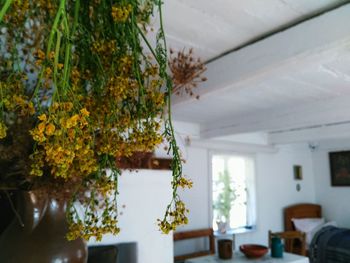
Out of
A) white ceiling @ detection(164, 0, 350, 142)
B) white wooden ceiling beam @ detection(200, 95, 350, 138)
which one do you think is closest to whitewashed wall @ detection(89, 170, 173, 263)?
white ceiling @ detection(164, 0, 350, 142)

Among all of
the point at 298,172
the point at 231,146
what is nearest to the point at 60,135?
the point at 231,146

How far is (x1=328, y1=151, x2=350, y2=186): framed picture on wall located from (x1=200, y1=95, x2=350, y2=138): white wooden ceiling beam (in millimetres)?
2545

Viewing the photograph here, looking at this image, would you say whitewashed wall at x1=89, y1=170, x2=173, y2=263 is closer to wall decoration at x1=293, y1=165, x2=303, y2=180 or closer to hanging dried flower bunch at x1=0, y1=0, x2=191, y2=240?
hanging dried flower bunch at x1=0, y1=0, x2=191, y2=240

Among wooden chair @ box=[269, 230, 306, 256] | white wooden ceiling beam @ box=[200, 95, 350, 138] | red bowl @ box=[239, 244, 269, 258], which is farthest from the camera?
wooden chair @ box=[269, 230, 306, 256]

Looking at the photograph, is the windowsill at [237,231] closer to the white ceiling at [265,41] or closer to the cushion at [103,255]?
the white ceiling at [265,41]

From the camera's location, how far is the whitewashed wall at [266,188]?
3.83 meters

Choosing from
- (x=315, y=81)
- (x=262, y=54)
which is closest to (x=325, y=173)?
(x=315, y=81)

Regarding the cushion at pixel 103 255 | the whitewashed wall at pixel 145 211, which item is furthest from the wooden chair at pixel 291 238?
the cushion at pixel 103 255

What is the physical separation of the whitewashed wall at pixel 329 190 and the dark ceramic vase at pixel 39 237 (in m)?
5.10

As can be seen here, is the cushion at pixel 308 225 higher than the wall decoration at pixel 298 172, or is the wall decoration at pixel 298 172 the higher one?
the wall decoration at pixel 298 172

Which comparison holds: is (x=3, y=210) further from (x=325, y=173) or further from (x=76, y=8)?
(x=325, y=173)

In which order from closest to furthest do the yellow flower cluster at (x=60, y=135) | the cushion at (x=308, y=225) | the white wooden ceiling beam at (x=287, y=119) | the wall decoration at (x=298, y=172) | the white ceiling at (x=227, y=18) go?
the yellow flower cluster at (x=60, y=135)
the white ceiling at (x=227, y=18)
the white wooden ceiling beam at (x=287, y=119)
the cushion at (x=308, y=225)
the wall decoration at (x=298, y=172)

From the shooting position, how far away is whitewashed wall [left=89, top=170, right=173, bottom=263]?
1.66 meters

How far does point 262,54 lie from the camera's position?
135 centimetres
